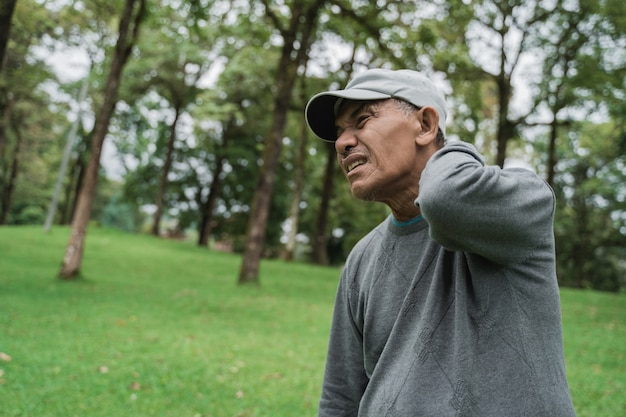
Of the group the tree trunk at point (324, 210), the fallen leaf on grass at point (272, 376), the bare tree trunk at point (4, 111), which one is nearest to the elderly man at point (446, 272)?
the fallen leaf on grass at point (272, 376)

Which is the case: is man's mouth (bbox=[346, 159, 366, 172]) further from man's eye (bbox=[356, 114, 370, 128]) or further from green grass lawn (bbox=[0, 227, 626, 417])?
green grass lawn (bbox=[0, 227, 626, 417])

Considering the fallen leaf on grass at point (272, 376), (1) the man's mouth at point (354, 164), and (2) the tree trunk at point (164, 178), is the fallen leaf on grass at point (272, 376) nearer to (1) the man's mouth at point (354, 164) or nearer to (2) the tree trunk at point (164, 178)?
(1) the man's mouth at point (354, 164)

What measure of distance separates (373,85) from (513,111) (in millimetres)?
A: 18669

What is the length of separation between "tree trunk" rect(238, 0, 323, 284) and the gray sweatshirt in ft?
39.5

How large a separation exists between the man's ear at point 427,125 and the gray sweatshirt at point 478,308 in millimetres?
202

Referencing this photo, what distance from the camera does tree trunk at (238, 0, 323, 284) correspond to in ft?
44.6

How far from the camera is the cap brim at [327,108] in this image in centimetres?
170

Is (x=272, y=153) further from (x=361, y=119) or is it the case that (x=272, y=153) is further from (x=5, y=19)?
(x=361, y=119)

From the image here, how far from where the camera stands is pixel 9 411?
4543 mm

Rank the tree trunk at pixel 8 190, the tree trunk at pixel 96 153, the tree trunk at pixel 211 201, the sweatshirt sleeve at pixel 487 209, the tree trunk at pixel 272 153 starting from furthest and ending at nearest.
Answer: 1. the tree trunk at pixel 8 190
2. the tree trunk at pixel 211 201
3. the tree trunk at pixel 272 153
4. the tree trunk at pixel 96 153
5. the sweatshirt sleeve at pixel 487 209

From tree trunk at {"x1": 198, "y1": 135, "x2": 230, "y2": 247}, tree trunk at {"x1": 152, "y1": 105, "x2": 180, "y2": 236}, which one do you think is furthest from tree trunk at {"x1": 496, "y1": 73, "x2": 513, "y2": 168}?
tree trunk at {"x1": 152, "y1": 105, "x2": 180, "y2": 236}

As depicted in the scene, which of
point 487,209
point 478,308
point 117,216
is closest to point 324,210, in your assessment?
point 478,308

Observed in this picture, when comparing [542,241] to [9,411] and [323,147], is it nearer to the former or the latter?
[9,411]

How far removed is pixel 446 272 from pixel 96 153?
1192 centimetres
